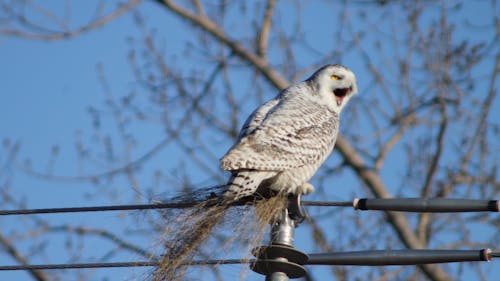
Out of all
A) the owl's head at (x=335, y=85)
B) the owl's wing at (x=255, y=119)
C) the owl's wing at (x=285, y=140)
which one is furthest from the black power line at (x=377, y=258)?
the owl's head at (x=335, y=85)

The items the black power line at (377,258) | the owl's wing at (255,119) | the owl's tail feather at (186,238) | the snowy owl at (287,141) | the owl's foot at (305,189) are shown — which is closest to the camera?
the black power line at (377,258)

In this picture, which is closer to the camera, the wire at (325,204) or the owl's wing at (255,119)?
the wire at (325,204)

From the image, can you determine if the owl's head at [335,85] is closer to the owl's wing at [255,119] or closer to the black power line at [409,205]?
the owl's wing at [255,119]

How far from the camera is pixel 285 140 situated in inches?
261

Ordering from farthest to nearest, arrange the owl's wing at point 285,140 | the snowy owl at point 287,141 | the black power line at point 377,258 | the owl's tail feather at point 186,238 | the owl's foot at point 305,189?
the owl's foot at point 305,189 < the owl's wing at point 285,140 < the snowy owl at point 287,141 < the owl's tail feather at point 186,238 < the black power line at point 377,258

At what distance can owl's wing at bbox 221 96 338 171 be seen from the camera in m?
6.24

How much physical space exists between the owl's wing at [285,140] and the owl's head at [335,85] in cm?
33

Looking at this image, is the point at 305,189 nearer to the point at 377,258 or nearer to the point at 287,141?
the point at 287,141

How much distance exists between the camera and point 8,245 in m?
12.3

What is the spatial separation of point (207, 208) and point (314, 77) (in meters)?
2.33

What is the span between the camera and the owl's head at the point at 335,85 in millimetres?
7664

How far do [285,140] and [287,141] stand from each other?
2cm

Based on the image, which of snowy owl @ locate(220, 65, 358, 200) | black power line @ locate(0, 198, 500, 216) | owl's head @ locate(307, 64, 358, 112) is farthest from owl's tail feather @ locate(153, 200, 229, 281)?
owl's head @ locate(307, 64, 358, 112)

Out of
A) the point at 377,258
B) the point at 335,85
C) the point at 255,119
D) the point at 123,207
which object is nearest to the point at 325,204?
the point at 377,258
